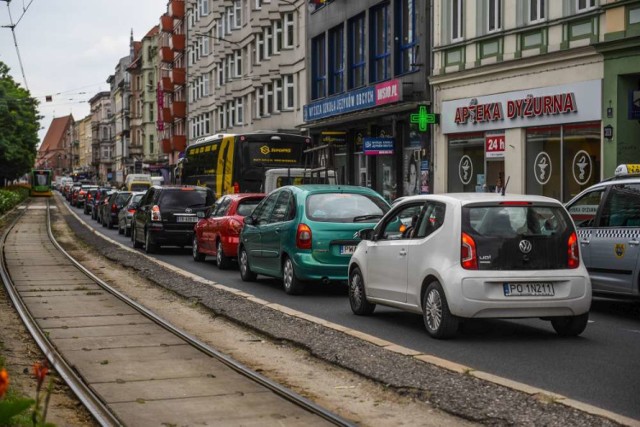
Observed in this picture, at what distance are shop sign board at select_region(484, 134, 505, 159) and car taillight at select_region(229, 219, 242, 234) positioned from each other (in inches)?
391

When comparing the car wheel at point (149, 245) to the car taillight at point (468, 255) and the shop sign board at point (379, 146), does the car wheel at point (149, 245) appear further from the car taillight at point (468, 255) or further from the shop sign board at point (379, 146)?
the car taillight at point (468, 255)

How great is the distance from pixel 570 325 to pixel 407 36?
23855mm

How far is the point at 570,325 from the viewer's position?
1117 centimetres

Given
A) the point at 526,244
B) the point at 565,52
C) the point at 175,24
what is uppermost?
the point at 175,24

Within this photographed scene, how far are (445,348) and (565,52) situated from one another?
51.0 ft

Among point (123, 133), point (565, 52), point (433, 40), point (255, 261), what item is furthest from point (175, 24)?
point (255, 261)

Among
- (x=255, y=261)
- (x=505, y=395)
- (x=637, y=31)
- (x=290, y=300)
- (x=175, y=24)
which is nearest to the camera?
(x=505, y=395)

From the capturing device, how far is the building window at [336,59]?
41438 millimetres

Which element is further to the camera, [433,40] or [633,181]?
[433,40]

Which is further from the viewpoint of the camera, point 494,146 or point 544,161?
point 494,146

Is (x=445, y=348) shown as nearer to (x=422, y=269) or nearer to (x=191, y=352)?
(x=422, y=269)

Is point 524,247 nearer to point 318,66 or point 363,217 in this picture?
point 363,217

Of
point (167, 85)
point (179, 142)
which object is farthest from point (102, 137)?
point (179, 142)

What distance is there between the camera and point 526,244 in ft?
35.4
